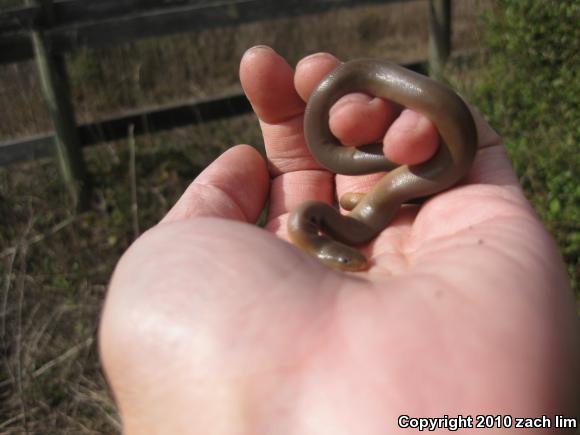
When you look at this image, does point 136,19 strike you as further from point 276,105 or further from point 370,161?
point 370,161

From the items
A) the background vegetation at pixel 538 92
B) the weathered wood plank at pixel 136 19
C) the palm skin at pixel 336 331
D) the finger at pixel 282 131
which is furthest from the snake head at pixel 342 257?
the weathered wood plank at pixel 136 19

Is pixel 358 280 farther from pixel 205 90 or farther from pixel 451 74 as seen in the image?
pixel 205 90

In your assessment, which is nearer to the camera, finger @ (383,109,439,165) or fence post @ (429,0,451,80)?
finger @ (383,109,439,165)

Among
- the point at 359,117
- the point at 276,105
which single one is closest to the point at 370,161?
the point at 359,117

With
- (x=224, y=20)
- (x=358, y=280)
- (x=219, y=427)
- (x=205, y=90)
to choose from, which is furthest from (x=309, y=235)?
(x=205, y=90)

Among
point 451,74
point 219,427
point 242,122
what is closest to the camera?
point 219,427

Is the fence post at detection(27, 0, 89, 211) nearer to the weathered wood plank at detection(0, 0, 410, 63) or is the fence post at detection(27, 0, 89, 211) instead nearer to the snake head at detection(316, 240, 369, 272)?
the weathered wood plank at detection(0, 0, 410, 63)

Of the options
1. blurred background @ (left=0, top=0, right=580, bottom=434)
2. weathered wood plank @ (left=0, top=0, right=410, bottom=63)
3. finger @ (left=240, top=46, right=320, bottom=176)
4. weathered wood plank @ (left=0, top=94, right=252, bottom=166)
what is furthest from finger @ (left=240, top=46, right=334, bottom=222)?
weathered wood plank @ (left=0, top=94, right=252, bottom=166)

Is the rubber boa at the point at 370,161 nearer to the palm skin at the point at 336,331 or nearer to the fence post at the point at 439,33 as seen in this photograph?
the palm skin at the point at 336,331
